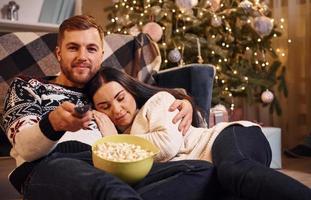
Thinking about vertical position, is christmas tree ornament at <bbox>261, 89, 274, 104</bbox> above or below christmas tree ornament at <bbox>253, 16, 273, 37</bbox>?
below

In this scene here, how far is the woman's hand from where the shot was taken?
135cm

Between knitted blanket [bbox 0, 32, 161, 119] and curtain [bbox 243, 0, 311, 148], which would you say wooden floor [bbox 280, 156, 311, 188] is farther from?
knitted blanket [bbox 0, 32, 161, 119]

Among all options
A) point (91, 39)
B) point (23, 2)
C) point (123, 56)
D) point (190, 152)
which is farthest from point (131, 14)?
point (190, 152)

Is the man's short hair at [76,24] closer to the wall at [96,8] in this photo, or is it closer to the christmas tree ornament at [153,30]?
the christmas tree ornament at [153,30]

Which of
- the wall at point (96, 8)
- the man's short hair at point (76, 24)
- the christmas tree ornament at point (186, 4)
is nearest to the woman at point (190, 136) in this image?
the man's short hair at point (76, 24)

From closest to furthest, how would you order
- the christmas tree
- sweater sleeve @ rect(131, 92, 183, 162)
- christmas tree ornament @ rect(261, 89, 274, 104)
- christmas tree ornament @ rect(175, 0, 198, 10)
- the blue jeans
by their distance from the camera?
the blue jeans, sweater sleeve @ rect(131, 92, 183, 162), christmas tree ornament @ rect(175, 0, 198, 10), the christmas tree, christmas tree ornament @ rect(261, 89, 274, 104)

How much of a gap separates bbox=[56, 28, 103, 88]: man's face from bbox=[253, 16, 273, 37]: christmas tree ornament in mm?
1820

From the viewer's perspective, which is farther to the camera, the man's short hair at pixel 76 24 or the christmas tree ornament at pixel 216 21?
the christmas tree ornament at pixel 216 21

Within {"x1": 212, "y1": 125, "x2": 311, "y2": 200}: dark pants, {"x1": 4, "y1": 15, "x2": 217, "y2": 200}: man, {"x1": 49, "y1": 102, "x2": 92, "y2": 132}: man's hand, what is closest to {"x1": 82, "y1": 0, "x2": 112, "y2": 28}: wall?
{"x1": 4, "y1": 15, "x2": 217, "y2": 200}: man

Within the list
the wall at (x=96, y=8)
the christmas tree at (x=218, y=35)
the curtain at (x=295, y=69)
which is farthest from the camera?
the wall at (x=96, y=8)

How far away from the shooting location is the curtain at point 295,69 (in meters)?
3.44

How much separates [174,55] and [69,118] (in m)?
1.94

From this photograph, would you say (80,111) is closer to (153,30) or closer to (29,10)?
(153,30)

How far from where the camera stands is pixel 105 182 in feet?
2.89
